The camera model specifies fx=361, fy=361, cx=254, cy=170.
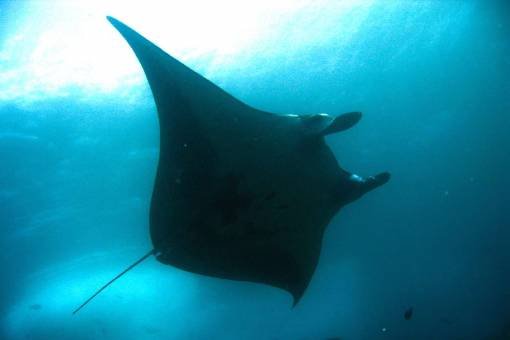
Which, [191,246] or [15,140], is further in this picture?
[15,140]

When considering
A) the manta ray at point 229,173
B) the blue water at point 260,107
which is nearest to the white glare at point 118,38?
the blue water at point 260,107

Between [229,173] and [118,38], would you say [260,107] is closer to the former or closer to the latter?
[118,38]

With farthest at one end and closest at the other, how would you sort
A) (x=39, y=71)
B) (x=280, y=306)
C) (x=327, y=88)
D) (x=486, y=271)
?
(x=486, y=271) → (x=280, y=306) → (x=327, y=88) → (x=39, y=71)

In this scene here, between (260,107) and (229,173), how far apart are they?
10.7 meters

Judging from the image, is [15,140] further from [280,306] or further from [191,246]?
[280,306]

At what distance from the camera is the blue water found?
11.1 m

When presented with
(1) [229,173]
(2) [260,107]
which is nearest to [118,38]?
(2) [260,107]

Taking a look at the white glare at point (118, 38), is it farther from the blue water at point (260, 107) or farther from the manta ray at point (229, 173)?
the manta ray at point (229, 173)

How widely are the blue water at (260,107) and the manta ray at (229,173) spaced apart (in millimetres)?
7245

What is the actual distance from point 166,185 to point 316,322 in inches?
2769

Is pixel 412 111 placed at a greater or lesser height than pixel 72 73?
greater

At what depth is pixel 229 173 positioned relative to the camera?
3.89 m

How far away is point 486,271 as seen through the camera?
56906mm

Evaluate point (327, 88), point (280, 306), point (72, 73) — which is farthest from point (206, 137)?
point (280, 306)
